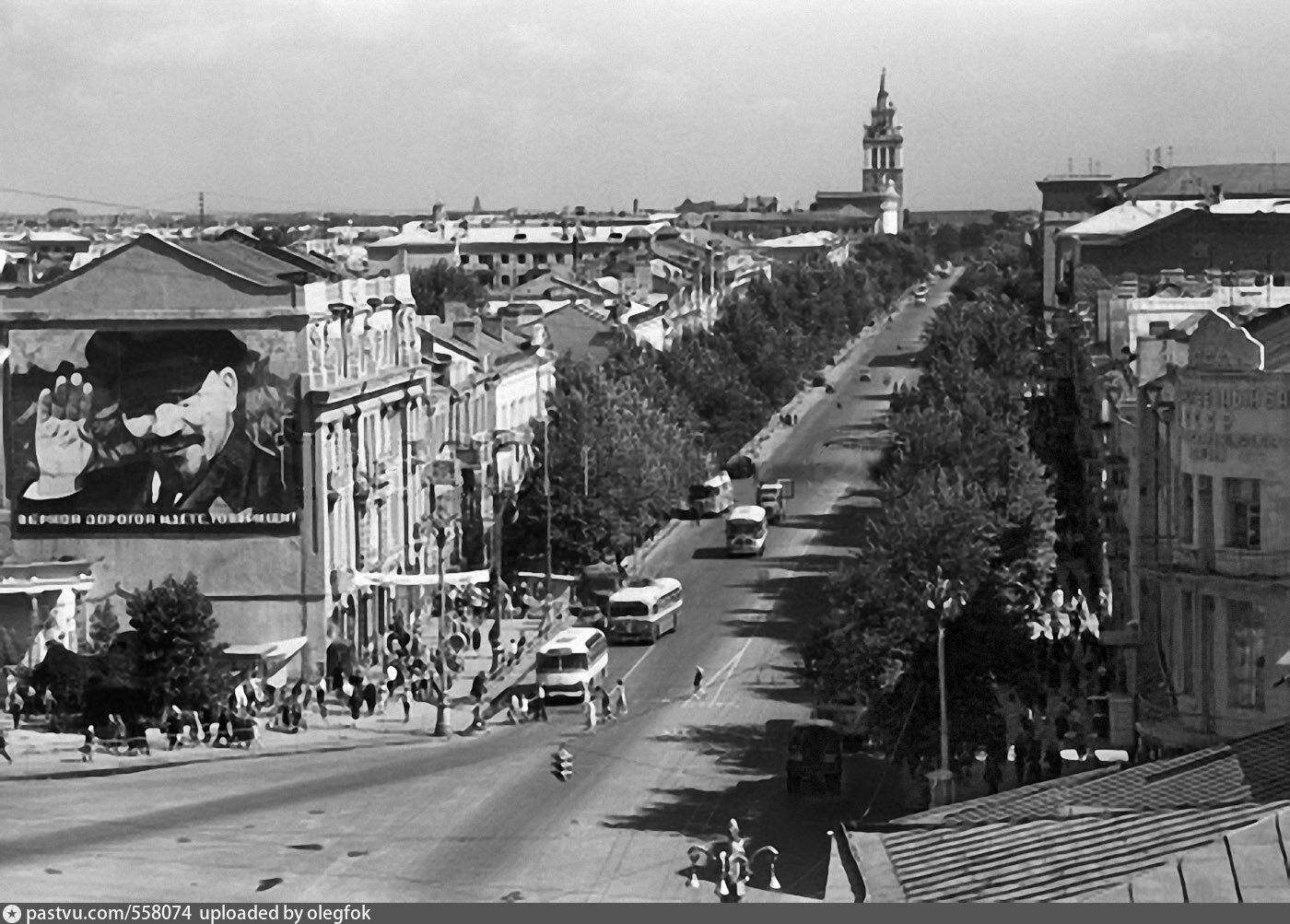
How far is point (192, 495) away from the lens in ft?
227

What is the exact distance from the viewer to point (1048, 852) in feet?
75.3

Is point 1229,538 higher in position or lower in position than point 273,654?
higher

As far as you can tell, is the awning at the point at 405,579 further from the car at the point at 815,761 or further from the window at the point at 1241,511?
the window at the point at 1241,511

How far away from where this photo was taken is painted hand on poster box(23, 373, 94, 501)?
227 feet

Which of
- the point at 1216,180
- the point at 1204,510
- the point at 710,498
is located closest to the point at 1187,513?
the point at 1204,510

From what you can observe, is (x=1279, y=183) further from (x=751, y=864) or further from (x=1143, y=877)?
(x=1143, y=877)

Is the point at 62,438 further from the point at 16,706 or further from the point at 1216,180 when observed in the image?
the point at 1216,180

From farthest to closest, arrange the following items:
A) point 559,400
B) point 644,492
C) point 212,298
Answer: point 559,400 < point 644,492 < point 212,298

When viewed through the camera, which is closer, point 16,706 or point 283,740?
point 283,740

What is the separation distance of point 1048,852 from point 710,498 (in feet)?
253

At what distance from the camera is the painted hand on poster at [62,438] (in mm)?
69188

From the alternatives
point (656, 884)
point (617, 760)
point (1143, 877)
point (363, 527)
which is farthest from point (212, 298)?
point (1143, 877)

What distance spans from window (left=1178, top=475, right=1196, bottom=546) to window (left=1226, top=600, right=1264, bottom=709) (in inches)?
81.9

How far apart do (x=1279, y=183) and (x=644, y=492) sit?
11011 centimetres
